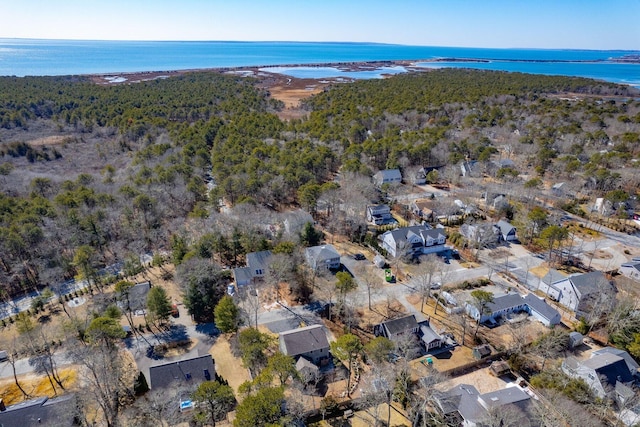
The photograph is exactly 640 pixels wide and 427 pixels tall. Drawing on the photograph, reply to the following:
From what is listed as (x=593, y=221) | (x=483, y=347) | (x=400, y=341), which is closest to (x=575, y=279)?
(x=483, y=347)

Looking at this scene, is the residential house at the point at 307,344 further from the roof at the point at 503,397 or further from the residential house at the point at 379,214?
the residential house at the point at 379,214

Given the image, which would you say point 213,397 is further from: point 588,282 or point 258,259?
point 588,282

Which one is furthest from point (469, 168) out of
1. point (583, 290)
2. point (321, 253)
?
point (321, 253)

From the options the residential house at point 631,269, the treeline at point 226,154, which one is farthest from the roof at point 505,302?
the treeline at point 226,154

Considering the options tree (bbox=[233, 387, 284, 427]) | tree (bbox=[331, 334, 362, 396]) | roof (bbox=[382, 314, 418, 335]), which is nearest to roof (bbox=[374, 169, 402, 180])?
roof (bbox=[382, 314, 418, 335])

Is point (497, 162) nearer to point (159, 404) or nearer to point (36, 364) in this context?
point (159, 404)

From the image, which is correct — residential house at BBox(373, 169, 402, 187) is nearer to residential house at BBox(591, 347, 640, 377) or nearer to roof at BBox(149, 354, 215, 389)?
residential house at BBox(591, 347, 640, 377)
